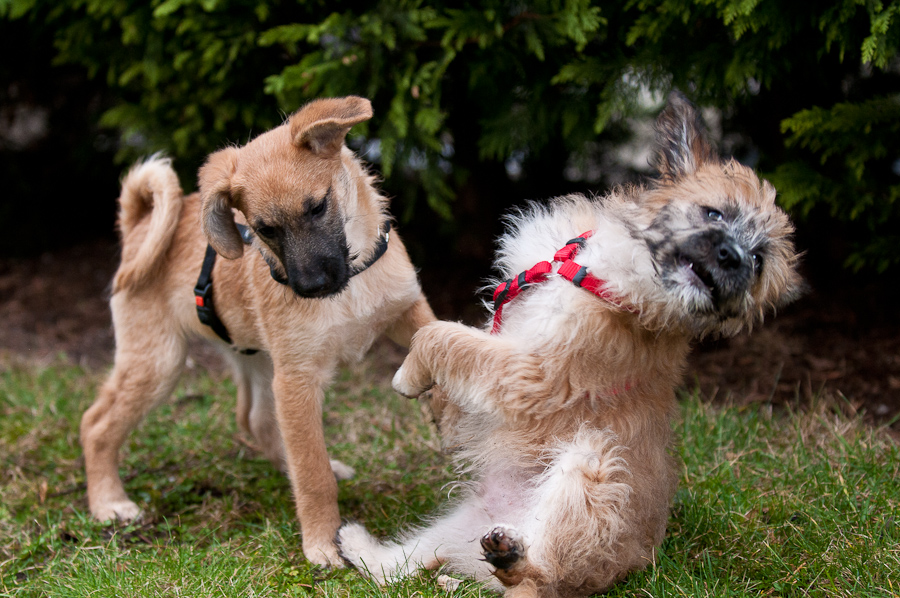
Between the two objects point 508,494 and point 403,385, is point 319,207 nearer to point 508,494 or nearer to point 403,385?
point 403,385

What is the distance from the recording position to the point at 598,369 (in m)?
2.77

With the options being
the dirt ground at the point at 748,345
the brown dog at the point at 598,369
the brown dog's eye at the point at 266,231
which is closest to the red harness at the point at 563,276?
the brown dog at the point at 598,369

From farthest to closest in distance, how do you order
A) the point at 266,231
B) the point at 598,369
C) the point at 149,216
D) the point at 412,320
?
the point at 149,216, the point at 412,320, the point at 266,231, the point at 598,369

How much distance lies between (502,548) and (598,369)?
75 centimetres

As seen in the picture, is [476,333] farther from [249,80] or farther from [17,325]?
[17,325]

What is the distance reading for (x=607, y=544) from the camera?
267cm

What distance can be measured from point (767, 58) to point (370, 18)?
2.25 m

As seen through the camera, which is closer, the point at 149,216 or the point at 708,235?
the point at 708,235

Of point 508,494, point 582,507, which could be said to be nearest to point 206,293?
point 508,494

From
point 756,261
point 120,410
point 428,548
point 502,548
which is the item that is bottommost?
point 120,410

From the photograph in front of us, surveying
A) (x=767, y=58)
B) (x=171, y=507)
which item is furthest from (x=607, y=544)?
(x=767, y=58)

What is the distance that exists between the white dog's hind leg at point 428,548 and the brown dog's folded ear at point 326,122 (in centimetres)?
168

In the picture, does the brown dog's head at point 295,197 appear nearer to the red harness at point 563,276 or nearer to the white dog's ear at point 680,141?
the red harness at point 563,276

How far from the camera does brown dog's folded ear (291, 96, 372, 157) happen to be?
3123 mm
